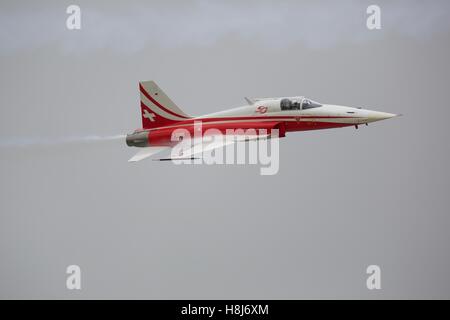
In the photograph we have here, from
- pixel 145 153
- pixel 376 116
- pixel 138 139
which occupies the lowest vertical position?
pixel 145 153

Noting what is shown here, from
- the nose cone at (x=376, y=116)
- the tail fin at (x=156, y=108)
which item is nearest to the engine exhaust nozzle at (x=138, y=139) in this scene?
the tail fin at (x=156, y=108)

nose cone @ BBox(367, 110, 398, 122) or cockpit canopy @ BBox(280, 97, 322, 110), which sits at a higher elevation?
cockpit canopy @ BBox(280, 97, 322, 110)

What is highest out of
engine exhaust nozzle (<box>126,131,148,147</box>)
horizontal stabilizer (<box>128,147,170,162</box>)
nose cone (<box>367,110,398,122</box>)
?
nose cone (<box>367,110,398,122</box>)

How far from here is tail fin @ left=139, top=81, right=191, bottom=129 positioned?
42625 mm

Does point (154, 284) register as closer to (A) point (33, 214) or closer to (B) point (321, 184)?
(A) point (33, 214)

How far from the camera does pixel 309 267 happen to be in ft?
244

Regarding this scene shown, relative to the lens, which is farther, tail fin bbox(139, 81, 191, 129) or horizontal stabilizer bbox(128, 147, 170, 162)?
tail fin bbox(139, 81, 191, 129)

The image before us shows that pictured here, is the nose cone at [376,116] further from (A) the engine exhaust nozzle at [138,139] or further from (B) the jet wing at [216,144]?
(A) the engine exhaust nozzle at [138,139]

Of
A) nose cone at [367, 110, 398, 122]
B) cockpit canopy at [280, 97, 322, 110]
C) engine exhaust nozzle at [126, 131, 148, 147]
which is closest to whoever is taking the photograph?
nose cone at [367, 110, 398, 122]

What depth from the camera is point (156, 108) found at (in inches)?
1690

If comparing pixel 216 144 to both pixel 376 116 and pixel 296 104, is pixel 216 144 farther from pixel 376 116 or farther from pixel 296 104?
pixel 376 116

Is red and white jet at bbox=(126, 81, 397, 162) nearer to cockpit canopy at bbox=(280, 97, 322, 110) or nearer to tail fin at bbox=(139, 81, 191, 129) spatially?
cockpit canopy at bbox=(280, 97, 322, 110)

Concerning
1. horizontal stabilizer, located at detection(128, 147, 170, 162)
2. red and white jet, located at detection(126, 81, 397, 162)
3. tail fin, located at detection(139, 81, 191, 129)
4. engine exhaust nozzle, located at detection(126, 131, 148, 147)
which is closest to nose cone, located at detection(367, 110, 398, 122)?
red and white jet, located at detection(126, 81, 397, 162)

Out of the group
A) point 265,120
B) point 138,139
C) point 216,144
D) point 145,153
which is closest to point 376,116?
point 265,120
